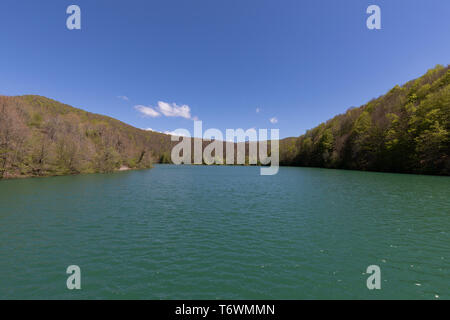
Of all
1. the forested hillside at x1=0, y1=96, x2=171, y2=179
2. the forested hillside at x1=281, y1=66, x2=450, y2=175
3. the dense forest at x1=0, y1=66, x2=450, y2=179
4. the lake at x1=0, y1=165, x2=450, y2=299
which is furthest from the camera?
the forested hillside at x1=281, y1=66, x2=450, y2=175

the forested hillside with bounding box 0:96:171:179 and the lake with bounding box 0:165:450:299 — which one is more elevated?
the forested hillside with bounding box 0:96:171:179

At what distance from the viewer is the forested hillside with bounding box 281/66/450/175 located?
53.6 m

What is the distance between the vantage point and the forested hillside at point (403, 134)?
53562mm

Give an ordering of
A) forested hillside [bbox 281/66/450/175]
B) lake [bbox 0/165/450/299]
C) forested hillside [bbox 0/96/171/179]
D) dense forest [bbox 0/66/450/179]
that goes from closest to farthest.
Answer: lake [bbox 0/165/450/299] < forested hillside [bbox 0/96/171/179] < dense forest [bbox 0/66/450/179] < forested hillside [bbox 281/66/450/175]

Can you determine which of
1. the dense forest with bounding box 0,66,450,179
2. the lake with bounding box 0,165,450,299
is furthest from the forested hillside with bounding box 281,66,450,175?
the lake with bounding box 0,165,450,299

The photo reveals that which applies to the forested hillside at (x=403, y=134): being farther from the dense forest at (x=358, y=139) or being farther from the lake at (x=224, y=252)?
the lake at (x=224, y=252)

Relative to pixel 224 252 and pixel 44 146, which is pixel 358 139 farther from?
pixel 44 146

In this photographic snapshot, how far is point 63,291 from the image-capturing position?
693 centimetres

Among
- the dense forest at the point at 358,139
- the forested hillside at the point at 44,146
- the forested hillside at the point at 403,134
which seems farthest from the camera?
the forested hillside at the point at 403,134

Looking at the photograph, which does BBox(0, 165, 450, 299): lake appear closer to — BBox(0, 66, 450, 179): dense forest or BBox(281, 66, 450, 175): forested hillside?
BBox(0, 66, 450, 179): dense forest

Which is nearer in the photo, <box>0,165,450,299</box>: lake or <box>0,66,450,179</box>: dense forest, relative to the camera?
<box>0,165,450,299</box>: lake

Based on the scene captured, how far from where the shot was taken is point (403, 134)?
62.8 metres

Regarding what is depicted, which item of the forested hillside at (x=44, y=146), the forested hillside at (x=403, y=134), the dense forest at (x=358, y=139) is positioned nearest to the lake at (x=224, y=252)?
the forested hillside at (x=44, y=146)
